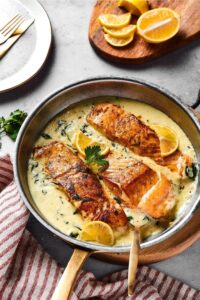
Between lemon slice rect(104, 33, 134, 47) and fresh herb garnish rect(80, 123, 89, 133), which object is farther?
lemon slice rect(104, 33, 134, 47)

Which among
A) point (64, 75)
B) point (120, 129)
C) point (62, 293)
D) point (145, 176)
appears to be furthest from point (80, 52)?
point (62, 293)

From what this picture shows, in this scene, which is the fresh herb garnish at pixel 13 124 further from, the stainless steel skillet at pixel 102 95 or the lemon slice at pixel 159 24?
the lemon slice at pixel 159 24

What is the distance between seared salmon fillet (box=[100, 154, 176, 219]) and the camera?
414 cm

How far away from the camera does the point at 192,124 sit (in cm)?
431

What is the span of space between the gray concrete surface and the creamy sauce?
0.38m

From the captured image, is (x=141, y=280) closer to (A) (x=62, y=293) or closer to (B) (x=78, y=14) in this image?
(A) (x=62, y=293)

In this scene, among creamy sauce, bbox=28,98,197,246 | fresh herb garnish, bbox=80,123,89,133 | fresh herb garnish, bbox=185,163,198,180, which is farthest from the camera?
fresh herb garnish, bbox=80,123,89,133

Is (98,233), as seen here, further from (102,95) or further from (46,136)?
(102,95)

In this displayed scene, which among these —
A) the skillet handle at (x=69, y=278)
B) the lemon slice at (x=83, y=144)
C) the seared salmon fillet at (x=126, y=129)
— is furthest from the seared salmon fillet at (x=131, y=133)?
the skillet handle at (x=69, y=278)

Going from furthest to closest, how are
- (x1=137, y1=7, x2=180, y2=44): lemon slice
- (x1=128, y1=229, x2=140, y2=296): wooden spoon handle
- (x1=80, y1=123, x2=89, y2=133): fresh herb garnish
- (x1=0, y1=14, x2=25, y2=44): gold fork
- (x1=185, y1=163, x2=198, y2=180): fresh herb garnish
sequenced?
(x1=0, y1=14, x2=25, y2=44): gold fork → (x1=137, y1=7, x2=180, y2=44): lemon slice → (x1=80, y1=123, x2=89, y2=133): fresh herb garnish → (x1=185, y1=163, x2=198, y2=180): fresh herb garnish → (x1=128, y1=229, x2=140, y2=296): wooden spoon handle

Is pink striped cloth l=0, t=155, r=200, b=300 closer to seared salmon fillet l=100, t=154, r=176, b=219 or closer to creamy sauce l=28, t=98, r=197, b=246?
creamy sauce l=28, t=98, r=197, b=246

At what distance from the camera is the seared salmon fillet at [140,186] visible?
4.14m

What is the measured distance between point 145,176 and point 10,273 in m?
1.12

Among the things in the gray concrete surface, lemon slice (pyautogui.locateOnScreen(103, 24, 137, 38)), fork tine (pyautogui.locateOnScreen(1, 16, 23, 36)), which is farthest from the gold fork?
lemon slice (pyautogui.locateOnScreen(103, 24, 137, 38))
